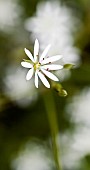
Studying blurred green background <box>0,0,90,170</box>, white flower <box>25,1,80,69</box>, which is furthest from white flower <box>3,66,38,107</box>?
white flower <box>25,1,80,69</box>

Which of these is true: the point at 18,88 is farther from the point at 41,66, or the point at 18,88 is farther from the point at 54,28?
the point at 41,66

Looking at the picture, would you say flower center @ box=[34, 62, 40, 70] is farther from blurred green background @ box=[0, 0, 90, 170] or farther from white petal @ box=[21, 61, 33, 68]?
blurred green background @ box=[0, 0, 90, 170]

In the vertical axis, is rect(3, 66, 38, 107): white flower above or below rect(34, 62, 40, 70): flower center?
above

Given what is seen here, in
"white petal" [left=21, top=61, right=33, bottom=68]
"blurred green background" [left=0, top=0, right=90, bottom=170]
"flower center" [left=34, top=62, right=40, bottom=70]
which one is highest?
"blurred green background" [left=0, top=0, right=90, bottom=170]

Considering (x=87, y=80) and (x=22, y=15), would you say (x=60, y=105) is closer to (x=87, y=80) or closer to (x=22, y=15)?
(x=87, y=80)

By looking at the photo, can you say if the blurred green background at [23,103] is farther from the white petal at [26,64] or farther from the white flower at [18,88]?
the white petal at [26,64]

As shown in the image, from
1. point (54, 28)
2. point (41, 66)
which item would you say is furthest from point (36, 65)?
point (54, 28)
